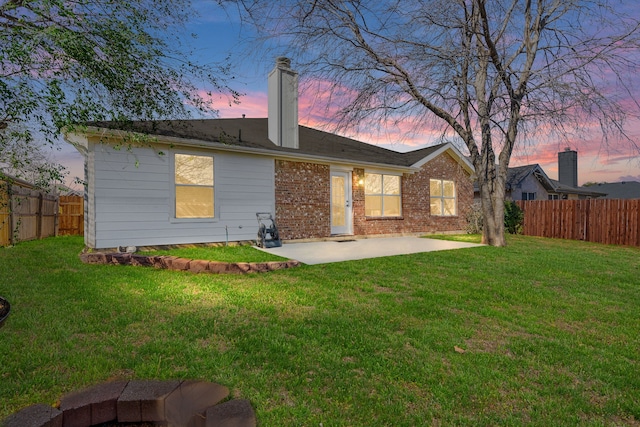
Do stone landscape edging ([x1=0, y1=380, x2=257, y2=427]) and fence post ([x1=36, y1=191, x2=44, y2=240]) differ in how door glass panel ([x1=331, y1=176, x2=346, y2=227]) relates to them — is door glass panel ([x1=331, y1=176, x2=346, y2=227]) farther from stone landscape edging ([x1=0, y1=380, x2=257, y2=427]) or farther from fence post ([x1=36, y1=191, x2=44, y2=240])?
fence post ([x1=36, y1=191, x2=44, y2=240])

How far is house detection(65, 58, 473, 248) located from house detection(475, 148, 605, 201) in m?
9.96

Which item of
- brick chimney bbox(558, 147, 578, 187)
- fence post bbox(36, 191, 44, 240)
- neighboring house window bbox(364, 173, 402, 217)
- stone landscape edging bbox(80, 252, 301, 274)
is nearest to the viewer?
stone landscape edging bbox(80, 252, 301, 274)

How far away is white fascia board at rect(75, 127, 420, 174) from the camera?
660 centimetres

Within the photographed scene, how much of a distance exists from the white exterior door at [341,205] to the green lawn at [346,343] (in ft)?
19.4

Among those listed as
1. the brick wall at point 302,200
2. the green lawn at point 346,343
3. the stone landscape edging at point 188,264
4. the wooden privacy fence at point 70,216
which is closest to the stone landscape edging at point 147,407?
the green lawn at point 346,343

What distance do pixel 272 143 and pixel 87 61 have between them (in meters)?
6.64

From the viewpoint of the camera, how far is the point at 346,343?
2887 mm

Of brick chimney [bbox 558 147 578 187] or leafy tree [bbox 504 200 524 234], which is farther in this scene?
brick chimney [bbox 558 147 578 187]

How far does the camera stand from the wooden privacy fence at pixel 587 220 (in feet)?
38.2

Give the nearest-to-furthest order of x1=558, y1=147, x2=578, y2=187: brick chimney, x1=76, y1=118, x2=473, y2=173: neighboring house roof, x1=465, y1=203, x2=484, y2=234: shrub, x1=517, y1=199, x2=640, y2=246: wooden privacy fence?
1. x1=76, y1=118, x2=473, y2=173: neighboring house roof
2. x1=517, y1=199, x2=640, y2=246: wooden privacy fence
3. x1=465, y1=203, x2=484, y2=234: shrub
4. x1=558, y1=147, x2=578, y2=187: brick chimney

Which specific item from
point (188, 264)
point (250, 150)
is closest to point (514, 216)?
point (250, 150)

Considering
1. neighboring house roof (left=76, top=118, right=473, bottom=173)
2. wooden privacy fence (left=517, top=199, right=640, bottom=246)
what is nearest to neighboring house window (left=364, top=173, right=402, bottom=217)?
neighboring house roof (left=76, top=118, right=473, bottom=173)

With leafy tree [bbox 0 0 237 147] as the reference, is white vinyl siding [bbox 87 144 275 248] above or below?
below

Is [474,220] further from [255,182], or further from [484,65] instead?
[255,182]
